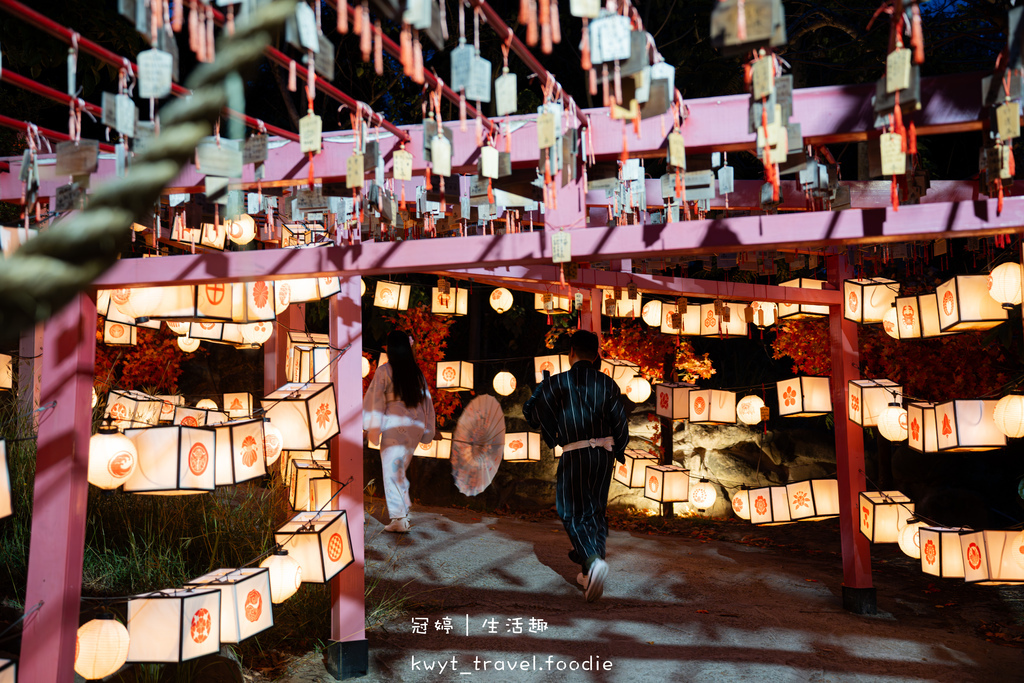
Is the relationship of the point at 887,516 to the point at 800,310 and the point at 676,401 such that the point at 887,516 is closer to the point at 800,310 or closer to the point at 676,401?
the point at 800,310

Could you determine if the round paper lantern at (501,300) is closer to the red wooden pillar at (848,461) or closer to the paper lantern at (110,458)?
the red wooden pillar at (848,461)

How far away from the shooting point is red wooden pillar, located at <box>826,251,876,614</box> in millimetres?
6117

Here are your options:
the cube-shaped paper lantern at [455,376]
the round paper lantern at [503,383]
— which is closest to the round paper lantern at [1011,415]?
the cube-shaped paper lantern at [455,376]

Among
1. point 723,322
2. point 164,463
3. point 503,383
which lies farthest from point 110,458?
point 503,383

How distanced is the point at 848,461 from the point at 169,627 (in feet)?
16.8

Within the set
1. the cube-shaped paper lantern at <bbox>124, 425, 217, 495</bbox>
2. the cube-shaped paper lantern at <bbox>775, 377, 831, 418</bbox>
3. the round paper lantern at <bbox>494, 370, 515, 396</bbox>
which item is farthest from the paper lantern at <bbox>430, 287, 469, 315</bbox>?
the cube-shaped paper lantern at <bbox>124, 425, 217, 495</bbox>

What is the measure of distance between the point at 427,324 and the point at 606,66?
8824mm

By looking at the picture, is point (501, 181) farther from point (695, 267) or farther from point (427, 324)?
point (695, 267)

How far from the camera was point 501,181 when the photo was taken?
3842 millimetres

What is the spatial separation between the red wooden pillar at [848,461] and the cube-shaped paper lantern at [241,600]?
4624 millimetres

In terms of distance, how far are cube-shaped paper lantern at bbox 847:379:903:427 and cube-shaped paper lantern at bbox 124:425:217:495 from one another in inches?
187

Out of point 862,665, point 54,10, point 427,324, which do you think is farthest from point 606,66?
point 427,324

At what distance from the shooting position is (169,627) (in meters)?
3.43

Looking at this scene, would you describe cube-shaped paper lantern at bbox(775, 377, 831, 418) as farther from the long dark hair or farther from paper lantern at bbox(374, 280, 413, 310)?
paper lantern at bbox(374, 280, 413, 310)
